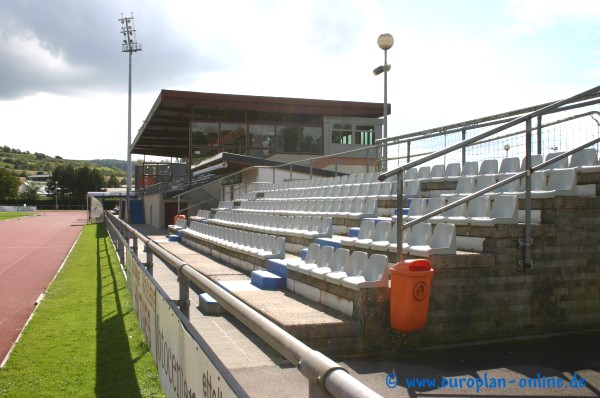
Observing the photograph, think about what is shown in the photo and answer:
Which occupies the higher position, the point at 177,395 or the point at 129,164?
the point at 129,164

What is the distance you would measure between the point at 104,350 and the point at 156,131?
33775 mm

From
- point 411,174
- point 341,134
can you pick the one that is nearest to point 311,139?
point 341,134

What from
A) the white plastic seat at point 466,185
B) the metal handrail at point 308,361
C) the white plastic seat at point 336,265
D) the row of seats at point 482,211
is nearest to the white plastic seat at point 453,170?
the white plastic seat at point 466,185

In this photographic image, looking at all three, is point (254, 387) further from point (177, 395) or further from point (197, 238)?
point (197, 238)

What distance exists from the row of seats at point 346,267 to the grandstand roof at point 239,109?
2255 cm

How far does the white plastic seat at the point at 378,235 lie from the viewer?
24.1 ft

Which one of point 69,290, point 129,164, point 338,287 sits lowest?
point 69,290

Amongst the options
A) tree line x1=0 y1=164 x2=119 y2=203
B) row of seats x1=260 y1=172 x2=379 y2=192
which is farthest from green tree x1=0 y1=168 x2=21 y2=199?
row of seats x1=260 y1=172 x2=379 y2=192

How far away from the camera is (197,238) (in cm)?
1527

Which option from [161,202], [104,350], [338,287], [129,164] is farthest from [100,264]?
[129,164]

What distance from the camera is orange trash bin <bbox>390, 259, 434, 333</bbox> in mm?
5203

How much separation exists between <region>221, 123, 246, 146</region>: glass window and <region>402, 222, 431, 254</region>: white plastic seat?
24903 mm

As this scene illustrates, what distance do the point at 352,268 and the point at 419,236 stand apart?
945 millimetres

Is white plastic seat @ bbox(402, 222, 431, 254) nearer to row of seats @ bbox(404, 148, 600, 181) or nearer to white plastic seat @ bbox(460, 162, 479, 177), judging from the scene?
row of seats @ bbox(404, 148, 600, 181)
